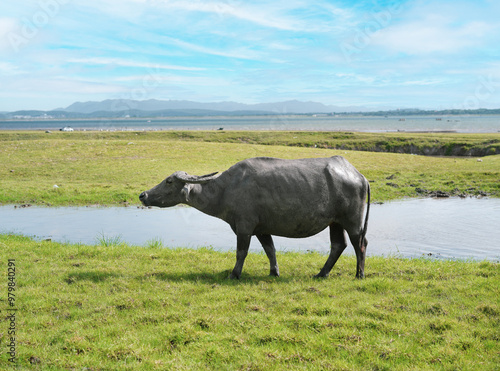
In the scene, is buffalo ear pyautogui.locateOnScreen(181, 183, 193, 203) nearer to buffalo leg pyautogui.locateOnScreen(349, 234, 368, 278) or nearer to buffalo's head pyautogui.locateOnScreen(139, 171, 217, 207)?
buffalo's head pyautogui.locateOnScreen(139, 171, 217, 207)

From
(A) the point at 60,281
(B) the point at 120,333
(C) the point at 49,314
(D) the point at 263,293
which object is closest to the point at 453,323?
(D) the point at 263,293

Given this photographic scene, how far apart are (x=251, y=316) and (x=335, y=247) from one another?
343 cm

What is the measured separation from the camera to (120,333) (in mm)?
6633

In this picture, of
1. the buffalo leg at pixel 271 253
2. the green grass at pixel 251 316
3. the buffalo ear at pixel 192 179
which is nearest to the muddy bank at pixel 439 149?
the green grass at pixel 251 316

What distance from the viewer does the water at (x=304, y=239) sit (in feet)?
44.2

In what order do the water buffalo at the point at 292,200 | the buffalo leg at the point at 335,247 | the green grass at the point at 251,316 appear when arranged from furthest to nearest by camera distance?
1. the buffalo leg at the point at 335,247
2. the water buffalo at the point at 292,200
3. the green grass at the point at 251,316

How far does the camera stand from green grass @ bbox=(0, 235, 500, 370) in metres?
5.84

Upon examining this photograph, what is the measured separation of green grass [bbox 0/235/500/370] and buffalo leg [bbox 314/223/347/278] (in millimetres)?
332

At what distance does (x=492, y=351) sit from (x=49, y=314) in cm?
693

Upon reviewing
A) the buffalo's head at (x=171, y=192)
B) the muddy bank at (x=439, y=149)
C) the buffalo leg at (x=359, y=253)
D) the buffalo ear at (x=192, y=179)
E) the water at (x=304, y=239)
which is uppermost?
the buffalo ear at (x=192, y=179)

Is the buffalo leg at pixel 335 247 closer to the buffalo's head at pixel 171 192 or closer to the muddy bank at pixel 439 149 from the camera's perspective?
the buffalo's head at pixel 171 192

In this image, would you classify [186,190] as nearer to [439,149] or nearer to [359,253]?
[359,253]

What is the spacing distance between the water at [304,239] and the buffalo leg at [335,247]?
2.88 m

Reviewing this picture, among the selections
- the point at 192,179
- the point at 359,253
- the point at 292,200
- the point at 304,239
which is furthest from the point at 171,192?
the point at 304,239
